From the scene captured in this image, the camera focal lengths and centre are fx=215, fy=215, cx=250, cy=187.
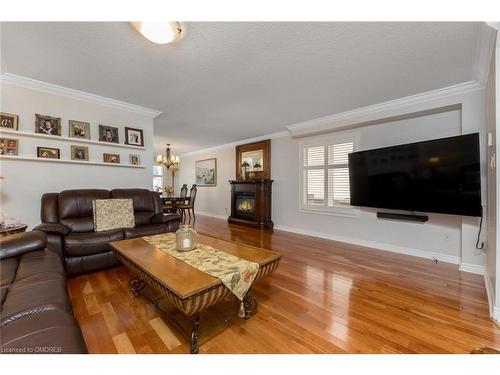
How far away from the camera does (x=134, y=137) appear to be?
147 inches

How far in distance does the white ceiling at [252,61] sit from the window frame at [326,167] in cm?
73

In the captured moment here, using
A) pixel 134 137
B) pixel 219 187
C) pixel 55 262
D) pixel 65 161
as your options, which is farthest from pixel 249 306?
pixel 219 187

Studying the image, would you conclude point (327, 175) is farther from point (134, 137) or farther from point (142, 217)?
point (134, 137)

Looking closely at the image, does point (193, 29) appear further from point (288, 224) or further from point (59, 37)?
point (288, 224)

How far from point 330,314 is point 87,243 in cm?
260

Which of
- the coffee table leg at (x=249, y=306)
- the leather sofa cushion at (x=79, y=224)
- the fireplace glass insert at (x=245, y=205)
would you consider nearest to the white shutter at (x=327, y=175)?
the fireplace glass insert at (x=245, y=205)

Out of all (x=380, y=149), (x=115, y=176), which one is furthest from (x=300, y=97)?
(x=115, y=176)

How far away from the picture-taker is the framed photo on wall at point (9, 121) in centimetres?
265

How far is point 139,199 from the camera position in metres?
3.40

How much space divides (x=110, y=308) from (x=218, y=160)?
560 cm

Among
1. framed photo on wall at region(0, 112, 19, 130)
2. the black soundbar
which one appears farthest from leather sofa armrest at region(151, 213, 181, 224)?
the black soundbar

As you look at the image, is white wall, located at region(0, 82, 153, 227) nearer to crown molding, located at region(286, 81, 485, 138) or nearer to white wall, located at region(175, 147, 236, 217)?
white wall, located at region(175, 147, 236, 217)

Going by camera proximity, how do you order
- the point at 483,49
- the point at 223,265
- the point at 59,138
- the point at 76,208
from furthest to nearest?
1. the point at 59,138
2. the point at 76,208
3. the point at 483,49
4. the point at 223,265
